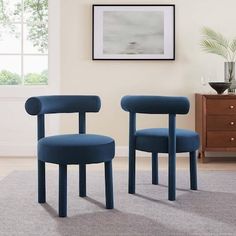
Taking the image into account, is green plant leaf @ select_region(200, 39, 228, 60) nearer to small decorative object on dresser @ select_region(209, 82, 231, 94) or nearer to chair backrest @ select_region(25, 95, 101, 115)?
small decorative object on dresser @ select_region(209, 82, 231, 94)

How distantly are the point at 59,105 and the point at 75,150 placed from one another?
0.53 m

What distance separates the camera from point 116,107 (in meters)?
5.31

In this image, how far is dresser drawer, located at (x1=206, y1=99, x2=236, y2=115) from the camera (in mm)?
4789

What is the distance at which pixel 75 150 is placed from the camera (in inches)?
108

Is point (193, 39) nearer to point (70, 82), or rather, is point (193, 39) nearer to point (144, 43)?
point (144, 43)

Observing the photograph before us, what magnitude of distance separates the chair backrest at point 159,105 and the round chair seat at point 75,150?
0.44 meters

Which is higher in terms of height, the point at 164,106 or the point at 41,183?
the point at 164,106

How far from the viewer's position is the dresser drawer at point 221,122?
4.81 metres

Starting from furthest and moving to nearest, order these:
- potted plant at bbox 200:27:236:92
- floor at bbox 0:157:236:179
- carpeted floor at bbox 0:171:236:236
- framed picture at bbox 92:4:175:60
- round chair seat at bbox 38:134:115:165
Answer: framed picture at bbox 92:4:175:60, potted plant at bbox 200:27:236:92, floor at bbox 0:157:236:179, round chair seat at bbox 38:134:115:165, carpeted floor at bbox 0:171:236:236

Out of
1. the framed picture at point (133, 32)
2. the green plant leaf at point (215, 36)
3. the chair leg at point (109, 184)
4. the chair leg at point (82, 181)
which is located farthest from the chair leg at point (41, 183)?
the green plant leaf at point (215, 36)

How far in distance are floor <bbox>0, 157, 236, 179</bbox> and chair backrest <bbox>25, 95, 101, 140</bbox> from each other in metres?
1.28

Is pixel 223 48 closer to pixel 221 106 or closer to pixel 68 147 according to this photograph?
pixel 221 106

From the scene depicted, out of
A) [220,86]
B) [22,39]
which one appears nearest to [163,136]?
[220,86]

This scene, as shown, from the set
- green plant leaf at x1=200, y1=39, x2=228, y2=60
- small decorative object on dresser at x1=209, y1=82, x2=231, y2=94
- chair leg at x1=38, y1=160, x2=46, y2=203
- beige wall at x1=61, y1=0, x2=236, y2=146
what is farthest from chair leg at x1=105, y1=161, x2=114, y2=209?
green plant leaf at x1=200, y1=39, x2=228, y2=60
